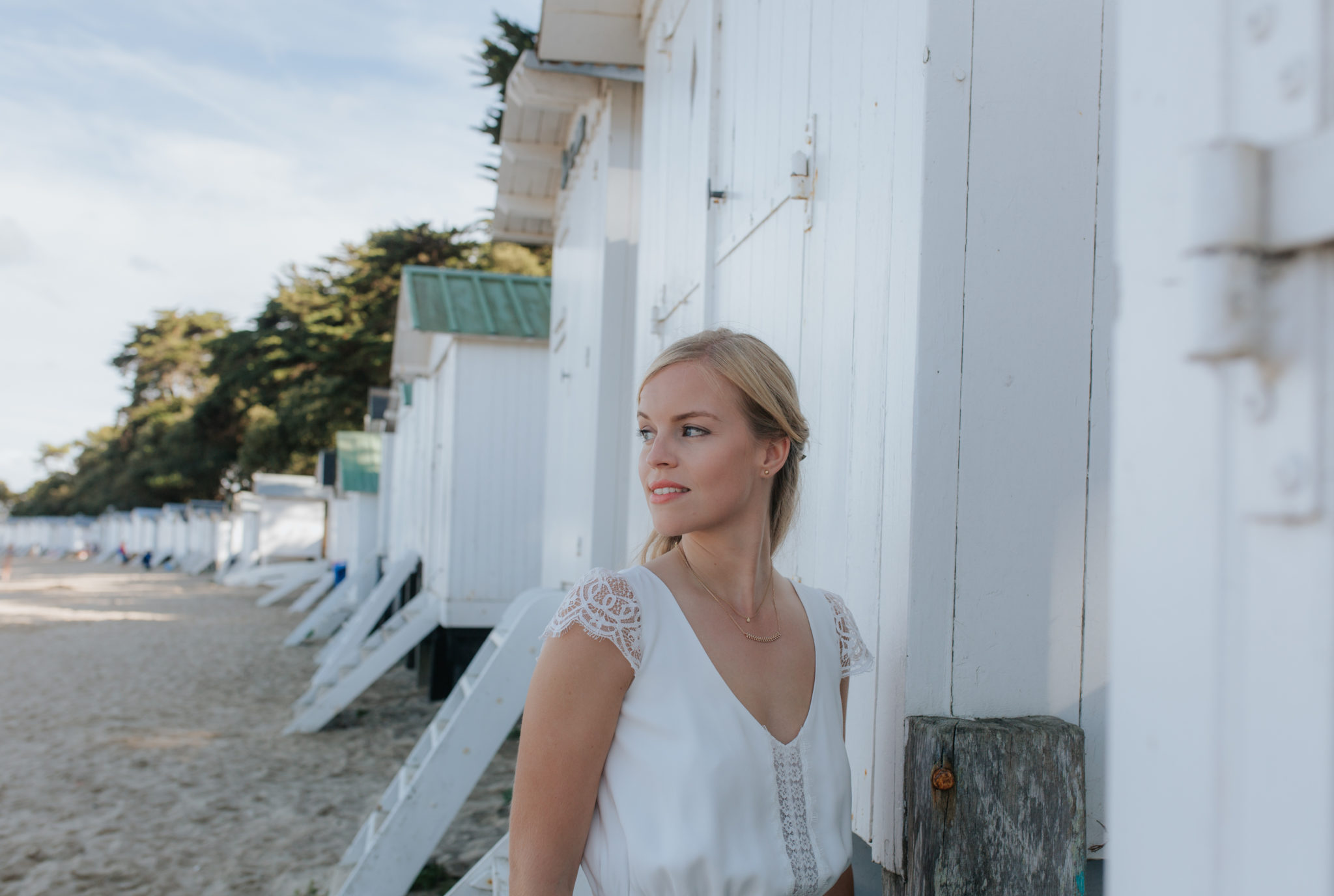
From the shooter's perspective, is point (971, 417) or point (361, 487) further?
point (361, 487)

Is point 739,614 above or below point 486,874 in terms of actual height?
above

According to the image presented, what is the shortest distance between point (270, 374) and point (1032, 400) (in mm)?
39629

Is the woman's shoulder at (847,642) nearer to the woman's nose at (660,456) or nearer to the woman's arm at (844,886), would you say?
the woman's arm at (844,886)

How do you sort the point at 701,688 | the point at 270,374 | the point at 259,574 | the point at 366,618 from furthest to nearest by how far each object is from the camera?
1. the point at 270,374
2. the point at 259,574
3. the point at 366,618
4. the point at 701,688

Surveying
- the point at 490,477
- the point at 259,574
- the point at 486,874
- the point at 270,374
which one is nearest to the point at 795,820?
the point at 486,874

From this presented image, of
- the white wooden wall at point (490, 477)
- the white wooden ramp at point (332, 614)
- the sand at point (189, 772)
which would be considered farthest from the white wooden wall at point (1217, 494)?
the white wooden ramp at point (332, 614)

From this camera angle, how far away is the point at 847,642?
1.99m

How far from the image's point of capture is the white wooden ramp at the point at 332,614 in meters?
14.6

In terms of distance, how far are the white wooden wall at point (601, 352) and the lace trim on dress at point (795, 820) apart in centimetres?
403

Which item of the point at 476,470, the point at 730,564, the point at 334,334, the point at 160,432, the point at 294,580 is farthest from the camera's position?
the point at 160,432

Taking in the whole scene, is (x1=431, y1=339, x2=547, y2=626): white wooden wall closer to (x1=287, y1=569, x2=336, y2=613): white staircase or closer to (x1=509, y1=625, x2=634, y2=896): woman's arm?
(x1=509, y1=625, x2=634, y2=896): woman's arm

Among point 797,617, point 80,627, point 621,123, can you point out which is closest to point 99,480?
point 80,627

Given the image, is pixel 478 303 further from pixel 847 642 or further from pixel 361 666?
pixel 847 642

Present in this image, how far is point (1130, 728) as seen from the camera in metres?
0.79
